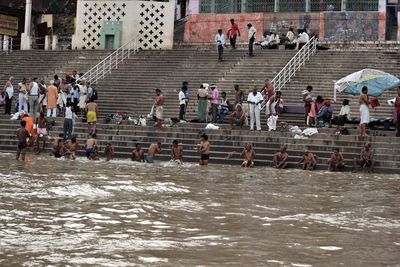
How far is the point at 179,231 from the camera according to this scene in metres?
8.70

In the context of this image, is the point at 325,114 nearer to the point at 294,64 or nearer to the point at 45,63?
the point at 294,64

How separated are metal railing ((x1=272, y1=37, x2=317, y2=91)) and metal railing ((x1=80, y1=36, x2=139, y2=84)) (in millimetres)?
7392

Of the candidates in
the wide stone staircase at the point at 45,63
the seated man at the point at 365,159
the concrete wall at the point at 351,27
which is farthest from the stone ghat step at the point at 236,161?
the concrete wall at the point at 351,27

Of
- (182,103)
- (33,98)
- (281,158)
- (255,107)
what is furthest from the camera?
(33,98)

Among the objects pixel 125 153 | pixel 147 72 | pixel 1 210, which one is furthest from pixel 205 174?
pixel 147 72

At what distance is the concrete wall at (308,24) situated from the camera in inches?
1228

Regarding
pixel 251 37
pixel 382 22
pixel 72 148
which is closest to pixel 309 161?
pixel 72 148

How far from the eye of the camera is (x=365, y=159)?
18.0m

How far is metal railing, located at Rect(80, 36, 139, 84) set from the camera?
28.9 m

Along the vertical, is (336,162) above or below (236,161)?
above

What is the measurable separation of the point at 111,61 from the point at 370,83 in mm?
12737

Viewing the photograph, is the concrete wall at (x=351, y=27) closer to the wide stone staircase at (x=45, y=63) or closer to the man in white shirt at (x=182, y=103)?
the wide stone staircase at (x=45, y=63)

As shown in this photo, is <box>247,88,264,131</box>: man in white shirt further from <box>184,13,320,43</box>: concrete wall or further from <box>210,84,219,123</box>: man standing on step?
<box>184,13,320,43</box>: concrete wall

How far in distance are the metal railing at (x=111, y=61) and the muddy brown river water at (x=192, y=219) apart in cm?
1351
